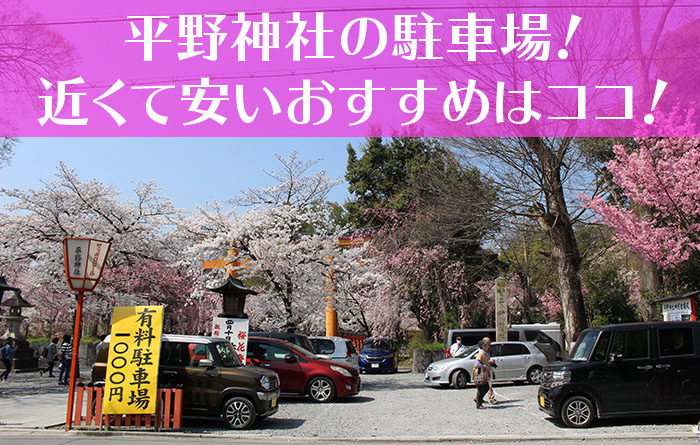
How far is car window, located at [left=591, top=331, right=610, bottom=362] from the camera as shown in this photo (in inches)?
404

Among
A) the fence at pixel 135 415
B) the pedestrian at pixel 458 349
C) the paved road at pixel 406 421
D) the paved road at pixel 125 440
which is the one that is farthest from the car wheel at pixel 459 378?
the fence at pixel 135 415

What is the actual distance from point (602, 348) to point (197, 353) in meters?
7.80

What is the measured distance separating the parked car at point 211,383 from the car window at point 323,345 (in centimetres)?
830

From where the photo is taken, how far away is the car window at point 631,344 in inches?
402

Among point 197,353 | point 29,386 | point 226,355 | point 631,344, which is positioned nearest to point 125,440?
point 197,353

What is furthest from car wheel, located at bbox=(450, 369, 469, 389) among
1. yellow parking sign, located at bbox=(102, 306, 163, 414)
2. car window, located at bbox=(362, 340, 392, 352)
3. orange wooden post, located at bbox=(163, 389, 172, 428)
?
yellow parking sign, located at bbox=(102, 306, 163, 414)

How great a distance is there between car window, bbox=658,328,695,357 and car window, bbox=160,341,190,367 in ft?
29.7

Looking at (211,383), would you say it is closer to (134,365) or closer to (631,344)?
(134,365)

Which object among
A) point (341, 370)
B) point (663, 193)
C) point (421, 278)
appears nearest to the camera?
point (341, 370)

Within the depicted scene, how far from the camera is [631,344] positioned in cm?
1029

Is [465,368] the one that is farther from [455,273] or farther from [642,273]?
[455,273]

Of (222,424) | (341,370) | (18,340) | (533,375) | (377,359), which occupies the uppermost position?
(341,370)

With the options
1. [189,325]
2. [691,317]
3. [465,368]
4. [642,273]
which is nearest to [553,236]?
[642,273]

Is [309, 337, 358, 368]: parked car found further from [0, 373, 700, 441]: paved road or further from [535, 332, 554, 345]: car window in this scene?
[535, 332, 554, 345]: car window
